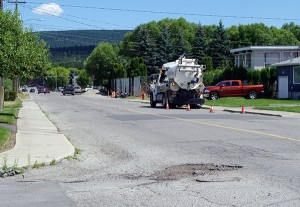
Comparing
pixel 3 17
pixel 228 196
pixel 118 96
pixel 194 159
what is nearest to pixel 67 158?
pixel 194 159

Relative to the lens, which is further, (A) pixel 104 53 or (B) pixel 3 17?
(A) pixel 104 53

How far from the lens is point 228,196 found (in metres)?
7.61

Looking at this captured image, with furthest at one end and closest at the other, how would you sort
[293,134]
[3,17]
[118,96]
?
[118,96], [3,17], [293,134]

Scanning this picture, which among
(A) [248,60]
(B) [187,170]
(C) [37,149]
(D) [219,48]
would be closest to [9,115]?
→ (C) [37,149]

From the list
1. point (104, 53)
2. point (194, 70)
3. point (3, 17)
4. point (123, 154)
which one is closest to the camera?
point (123, 154)

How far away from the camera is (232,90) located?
4738 cm

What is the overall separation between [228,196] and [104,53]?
317 ft

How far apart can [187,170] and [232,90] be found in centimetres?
3806

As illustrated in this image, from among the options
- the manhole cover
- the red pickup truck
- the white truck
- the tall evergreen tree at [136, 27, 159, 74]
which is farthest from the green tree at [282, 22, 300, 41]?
the manhole cover

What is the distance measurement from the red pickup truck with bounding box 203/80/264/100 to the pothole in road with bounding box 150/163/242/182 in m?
36.6

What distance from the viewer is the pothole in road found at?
30.6 feet

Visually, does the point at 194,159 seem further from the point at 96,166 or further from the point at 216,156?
the point at 96,166

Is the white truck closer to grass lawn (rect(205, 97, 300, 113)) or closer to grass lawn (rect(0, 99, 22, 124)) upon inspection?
grass lawn (rect(205, 97, 300, 113))

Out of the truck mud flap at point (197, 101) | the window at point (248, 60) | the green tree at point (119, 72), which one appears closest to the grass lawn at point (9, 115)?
the truck mud flap at point (197, 101)
